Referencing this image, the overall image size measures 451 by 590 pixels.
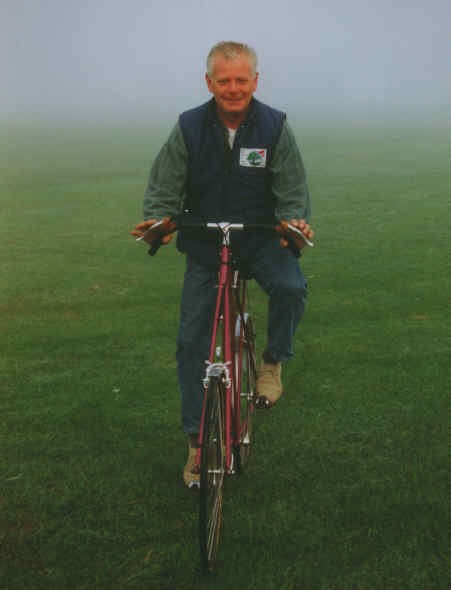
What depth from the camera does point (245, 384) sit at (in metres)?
4.86

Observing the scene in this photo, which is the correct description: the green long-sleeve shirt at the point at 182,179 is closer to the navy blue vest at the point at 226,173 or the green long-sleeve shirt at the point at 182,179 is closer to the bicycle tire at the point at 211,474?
the navy blue vest at the point at 226,173

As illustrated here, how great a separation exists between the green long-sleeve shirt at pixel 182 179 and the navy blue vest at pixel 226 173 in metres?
0.04

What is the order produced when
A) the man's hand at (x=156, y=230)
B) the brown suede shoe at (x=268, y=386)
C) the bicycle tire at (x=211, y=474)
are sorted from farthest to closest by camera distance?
the brown suede shoe at (x=268, y=386), the man's hand at (x=156, y=230), the bicycle tire at (x=211, y=474)

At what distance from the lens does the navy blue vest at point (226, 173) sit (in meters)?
4.26

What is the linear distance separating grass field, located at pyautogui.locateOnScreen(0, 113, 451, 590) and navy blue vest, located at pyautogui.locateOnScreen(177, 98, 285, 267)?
122cm

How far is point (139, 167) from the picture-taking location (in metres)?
25.4

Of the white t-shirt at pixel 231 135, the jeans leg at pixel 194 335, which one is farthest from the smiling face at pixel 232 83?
the jeans leg at pixel 194 335

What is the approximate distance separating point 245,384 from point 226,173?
3.96 feet

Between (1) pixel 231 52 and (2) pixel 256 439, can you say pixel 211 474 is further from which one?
(1) pixel 231 52

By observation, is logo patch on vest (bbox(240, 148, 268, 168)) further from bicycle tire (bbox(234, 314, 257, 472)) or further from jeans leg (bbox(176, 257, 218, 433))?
bicycle tire (bbox(234, 314, 257, 472))

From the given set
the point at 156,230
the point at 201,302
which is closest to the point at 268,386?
the point at 201,302

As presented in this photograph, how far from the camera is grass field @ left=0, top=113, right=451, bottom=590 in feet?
12.4

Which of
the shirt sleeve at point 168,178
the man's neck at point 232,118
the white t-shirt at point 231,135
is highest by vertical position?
the man's neck at point 232,118

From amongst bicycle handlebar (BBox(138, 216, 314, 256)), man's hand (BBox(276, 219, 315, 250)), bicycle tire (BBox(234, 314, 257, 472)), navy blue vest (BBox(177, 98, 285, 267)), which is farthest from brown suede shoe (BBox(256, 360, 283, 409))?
man's hand (BBox(276, 219, 315, 250))
